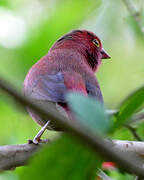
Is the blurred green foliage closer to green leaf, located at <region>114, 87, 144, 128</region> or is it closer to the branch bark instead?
the branch bark

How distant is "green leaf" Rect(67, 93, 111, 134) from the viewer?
46.2 inches

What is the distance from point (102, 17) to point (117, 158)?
195 inches

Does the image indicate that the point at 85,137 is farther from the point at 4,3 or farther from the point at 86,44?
the point at 4,3

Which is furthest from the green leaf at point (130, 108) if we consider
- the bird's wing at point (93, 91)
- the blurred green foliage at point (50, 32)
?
the blurred green foliage at point (50, 32)

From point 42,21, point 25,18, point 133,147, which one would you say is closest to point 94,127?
point 133,147

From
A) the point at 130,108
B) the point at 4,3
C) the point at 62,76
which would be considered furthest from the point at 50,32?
the point at 130,108

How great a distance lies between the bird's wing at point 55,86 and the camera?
3.41 meters

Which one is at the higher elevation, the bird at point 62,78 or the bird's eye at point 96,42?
the bird at point 62,78

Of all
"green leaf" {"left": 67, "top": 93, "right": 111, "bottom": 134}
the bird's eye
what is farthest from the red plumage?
"green leaf" {"left": 67, "top": 93, "right": 111, "bottom": 134}

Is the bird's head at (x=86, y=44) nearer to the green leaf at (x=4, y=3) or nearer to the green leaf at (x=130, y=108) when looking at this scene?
the green leaf at (x=4, y=3)

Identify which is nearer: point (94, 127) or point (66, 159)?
point (94, 127)

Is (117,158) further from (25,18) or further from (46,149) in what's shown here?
(25,18)

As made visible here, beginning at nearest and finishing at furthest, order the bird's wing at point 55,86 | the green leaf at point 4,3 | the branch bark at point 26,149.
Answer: the branch bark at point 26,149 → the bird's wing at point 55,86 → the green leaf at point 4,3

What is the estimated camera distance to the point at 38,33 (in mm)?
5918
